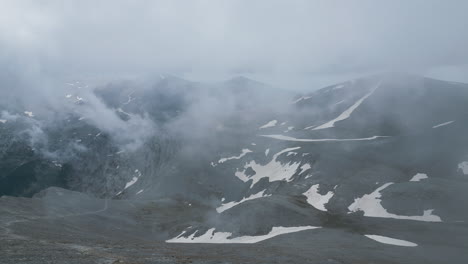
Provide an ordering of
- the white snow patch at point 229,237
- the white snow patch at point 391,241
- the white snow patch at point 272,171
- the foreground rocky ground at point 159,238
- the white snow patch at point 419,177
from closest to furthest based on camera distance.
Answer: the foreground rocky ground at point 159,238 → the white snow patch at point 391,241 → the white snow patch at point 229,237 → the white snow patch at point 419,177 → the white snow patch at point 272,171

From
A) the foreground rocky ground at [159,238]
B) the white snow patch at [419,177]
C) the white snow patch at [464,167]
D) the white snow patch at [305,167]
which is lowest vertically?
the foreground rocky ground at [159,238]

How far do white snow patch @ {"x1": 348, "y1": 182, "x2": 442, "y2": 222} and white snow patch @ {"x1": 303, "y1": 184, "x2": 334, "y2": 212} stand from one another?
745 cm

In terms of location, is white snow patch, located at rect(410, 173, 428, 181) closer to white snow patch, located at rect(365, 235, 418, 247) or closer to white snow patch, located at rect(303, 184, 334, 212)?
white snow patch, located at rect(303, 184, 334, 212)

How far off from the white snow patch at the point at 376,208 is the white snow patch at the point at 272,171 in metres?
34.3

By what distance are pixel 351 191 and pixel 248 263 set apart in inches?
3124

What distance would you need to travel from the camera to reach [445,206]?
101562 mm

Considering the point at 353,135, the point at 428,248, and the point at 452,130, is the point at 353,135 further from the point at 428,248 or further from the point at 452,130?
the point at 428,248

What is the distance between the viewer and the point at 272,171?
159125 mm

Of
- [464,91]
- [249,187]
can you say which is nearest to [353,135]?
[249,187]

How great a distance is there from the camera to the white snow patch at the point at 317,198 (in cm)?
11604

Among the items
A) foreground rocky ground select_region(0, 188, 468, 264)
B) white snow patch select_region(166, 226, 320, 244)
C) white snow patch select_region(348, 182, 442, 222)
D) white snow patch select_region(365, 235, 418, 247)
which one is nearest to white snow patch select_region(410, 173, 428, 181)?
white snow patch select_region(348, 182, 442, 222)

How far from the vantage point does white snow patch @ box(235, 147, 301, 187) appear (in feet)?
496

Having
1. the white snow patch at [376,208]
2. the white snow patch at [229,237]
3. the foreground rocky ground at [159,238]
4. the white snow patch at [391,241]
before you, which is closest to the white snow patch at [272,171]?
the foreground rocky ground at [159,238]

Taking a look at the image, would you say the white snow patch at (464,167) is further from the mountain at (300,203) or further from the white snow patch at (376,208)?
the white snow patch at (376,208)
